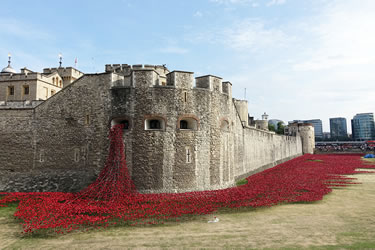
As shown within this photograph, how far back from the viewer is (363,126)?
14838 cm

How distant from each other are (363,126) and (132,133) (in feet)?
576

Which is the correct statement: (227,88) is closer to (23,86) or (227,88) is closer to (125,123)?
(125,123)

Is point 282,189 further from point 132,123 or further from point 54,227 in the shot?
point 54,227

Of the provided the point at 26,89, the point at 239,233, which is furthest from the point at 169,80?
the point at 26,89

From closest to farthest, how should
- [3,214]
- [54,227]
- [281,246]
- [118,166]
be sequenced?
1. [281,246]
2. [54,227]
3. [3,214]
4. [118,166]

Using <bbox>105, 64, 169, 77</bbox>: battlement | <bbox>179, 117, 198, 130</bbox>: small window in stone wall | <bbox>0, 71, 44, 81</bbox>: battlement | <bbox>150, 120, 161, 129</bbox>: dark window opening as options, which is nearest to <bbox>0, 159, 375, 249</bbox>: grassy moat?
<bbox>179, 117, 198, 130</bbox>: small window in stone wall

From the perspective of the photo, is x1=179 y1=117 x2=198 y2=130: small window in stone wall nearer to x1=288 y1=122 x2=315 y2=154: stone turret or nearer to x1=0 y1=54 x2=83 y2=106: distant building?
x1=0 y1=54 x2=83 y2=106: distant building

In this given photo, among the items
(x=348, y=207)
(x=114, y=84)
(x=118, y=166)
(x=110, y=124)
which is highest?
(x=114, y=84)

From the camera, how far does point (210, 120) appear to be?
15.1m

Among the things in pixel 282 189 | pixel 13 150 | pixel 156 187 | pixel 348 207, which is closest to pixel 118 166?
pixel 156 187

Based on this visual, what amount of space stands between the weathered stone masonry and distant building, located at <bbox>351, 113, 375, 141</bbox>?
161973 millimetres

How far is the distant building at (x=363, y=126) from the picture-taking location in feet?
471

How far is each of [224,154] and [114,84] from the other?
8430 mm

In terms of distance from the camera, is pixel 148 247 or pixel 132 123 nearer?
pixel 148 247
